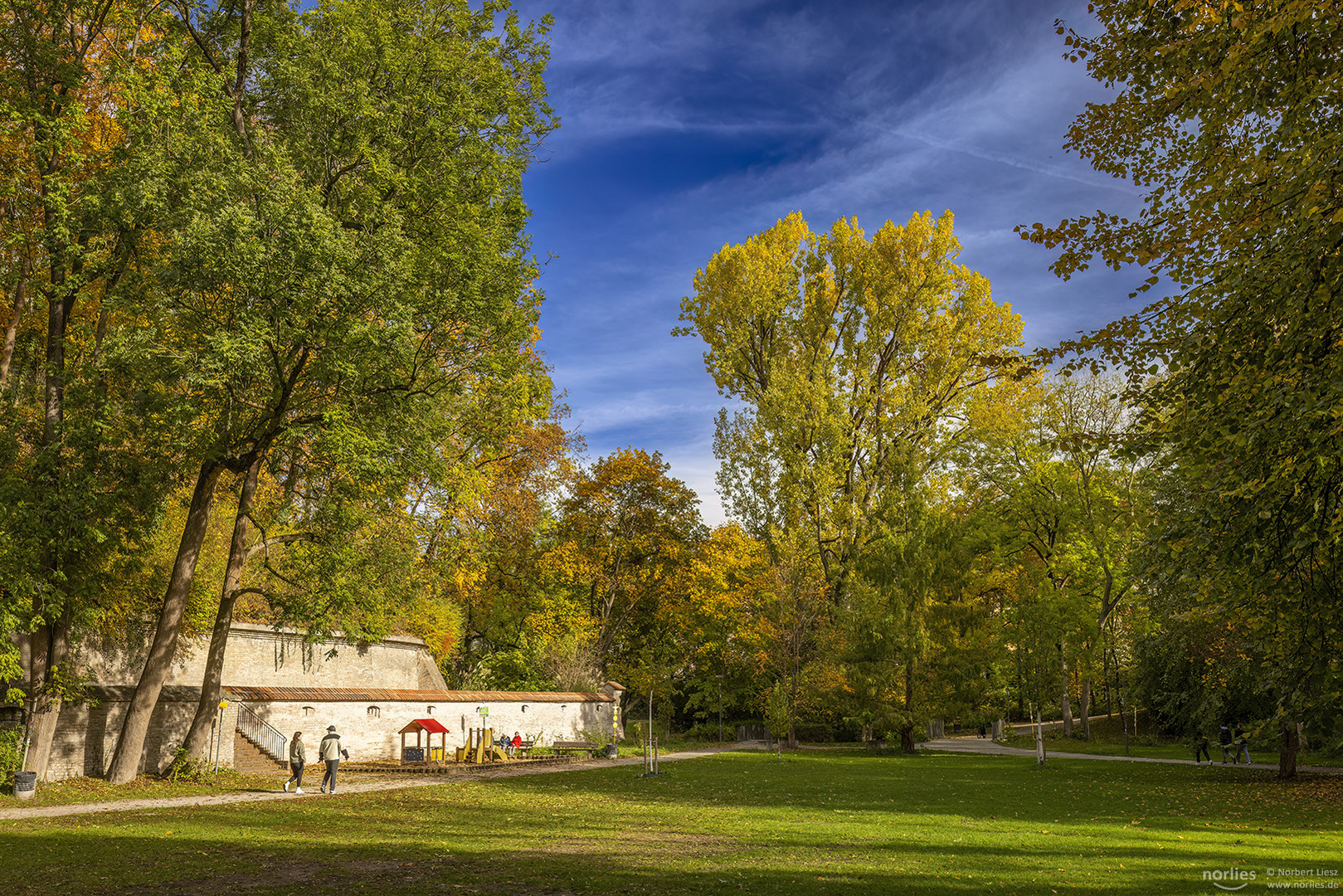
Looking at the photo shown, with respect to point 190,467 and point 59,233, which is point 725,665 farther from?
point 59,233

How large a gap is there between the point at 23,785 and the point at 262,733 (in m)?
7.42

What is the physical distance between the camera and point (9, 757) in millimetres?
16312

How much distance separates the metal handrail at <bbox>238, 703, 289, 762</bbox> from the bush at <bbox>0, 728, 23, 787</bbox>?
6.41m

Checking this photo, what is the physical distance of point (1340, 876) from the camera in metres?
8.70

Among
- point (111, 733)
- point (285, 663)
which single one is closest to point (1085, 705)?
point (285, 663)

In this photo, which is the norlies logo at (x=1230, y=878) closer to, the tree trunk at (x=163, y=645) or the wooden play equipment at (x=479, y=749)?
the tree trunk at (x=163, y=645)

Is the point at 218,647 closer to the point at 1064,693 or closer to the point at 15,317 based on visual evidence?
the point at 15,317

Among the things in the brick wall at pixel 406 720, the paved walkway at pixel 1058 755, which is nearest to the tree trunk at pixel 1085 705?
the paved walkway at pixel 1058 755

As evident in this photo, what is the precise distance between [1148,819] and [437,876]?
11.6 m

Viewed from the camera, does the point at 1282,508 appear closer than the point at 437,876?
Yes

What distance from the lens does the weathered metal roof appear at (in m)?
23.2

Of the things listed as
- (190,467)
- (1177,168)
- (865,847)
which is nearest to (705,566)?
(190,467)

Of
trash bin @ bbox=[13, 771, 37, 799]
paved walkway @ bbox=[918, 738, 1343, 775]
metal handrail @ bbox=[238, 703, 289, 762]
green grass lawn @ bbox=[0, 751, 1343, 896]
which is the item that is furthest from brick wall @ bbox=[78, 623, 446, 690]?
paved walkway @ bbox=[918, 738, 1343, 775]

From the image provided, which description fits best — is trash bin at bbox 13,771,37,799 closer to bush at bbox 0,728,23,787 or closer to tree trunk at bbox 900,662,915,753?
bush at bbox 0,728,23,787
